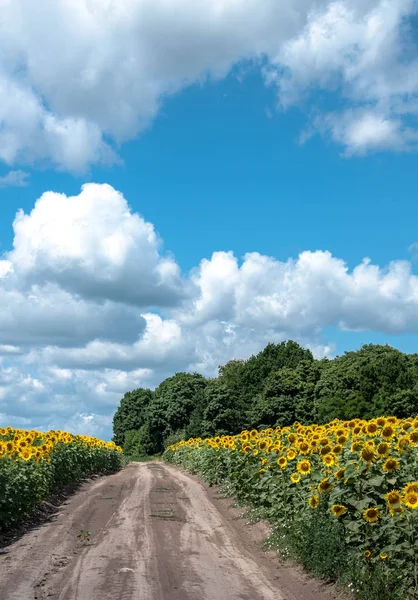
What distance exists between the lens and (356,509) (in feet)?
31.3

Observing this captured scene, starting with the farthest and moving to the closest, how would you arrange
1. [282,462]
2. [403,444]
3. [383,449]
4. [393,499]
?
[282,462] → [403,444] → [383,449] → [393,499]

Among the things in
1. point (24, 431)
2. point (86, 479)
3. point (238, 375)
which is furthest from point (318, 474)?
point (238, 375)

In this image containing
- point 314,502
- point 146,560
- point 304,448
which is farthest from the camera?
point 304,448

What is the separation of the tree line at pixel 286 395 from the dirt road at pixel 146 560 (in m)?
38.7

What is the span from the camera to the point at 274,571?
10844 mm

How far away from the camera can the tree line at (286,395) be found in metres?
56.4

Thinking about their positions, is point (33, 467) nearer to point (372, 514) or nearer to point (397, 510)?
point (372, 514)

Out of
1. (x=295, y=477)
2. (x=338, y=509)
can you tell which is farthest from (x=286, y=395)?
(x=338, y=509)

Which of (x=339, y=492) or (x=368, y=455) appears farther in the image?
(x=339, y=492)

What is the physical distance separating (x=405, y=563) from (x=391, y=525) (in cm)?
47

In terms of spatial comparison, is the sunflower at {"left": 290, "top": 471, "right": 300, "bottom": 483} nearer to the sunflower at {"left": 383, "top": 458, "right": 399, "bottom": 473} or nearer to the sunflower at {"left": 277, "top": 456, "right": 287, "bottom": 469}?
the sunflower at {"left": 277, "top": 456, "right": 287, "bottom": 469}

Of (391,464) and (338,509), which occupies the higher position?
(391,464)

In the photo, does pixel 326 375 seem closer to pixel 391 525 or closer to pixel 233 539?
pixel 233 539

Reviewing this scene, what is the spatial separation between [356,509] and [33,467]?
10338 millimetres
